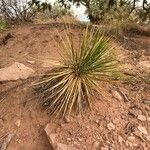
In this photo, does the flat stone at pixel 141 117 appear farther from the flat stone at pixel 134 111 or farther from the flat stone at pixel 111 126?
the flat stone at pixel 111 126

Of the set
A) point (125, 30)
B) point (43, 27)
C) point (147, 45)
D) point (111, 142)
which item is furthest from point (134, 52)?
point (111, 142)

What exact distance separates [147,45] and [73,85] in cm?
283

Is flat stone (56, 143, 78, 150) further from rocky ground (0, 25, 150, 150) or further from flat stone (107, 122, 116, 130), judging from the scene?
flat stone (107, 122, 116, 130)

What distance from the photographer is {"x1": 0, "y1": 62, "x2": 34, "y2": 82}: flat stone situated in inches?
222

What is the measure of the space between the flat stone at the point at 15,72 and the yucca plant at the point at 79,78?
70 cm

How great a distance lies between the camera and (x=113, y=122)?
4645mm

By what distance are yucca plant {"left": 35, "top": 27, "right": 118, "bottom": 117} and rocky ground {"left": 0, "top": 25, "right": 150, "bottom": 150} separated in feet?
0.42

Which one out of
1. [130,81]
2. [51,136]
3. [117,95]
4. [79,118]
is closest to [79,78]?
[79,118]

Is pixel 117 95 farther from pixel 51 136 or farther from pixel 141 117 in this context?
pixel 51 136

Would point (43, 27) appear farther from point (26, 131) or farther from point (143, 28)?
point (26, 131)

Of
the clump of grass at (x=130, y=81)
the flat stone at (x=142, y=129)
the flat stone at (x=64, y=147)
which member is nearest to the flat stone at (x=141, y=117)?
the flat stone at (x=142, y=129)

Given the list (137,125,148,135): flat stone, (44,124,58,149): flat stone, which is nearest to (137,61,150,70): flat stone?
(137,125,148,135): flat stone

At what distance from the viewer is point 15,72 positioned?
5.74 metres

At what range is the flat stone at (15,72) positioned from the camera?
563 cm
